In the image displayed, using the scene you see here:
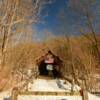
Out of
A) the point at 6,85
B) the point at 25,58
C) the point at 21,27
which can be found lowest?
the point at 6,85

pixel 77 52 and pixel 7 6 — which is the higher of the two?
pixel 7 6

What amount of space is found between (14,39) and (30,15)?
211cm

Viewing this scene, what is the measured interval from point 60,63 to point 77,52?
8.35ft

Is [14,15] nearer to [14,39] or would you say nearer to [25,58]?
[14,39]

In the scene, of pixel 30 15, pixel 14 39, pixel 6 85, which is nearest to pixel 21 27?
pixel 14 39

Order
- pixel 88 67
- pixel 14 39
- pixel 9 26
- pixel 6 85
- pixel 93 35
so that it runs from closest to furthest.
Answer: pixel 9 26 < pixel 14 39 < pixel 6 85 < pixel 88 67 < pixel 93 35

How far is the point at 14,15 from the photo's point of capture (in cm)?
1139

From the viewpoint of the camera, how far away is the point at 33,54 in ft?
91.9

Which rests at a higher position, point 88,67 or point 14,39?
point 14,39

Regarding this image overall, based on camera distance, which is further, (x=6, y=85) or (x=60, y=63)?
(x=60, y=63)

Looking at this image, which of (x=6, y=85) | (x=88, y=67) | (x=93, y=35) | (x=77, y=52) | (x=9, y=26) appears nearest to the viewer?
(x=9, y=26)

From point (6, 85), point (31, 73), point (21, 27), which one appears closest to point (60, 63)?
point (31, 73)

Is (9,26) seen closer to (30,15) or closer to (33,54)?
(30,15)

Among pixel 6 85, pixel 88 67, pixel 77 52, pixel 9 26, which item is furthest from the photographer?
pixel 77 52
